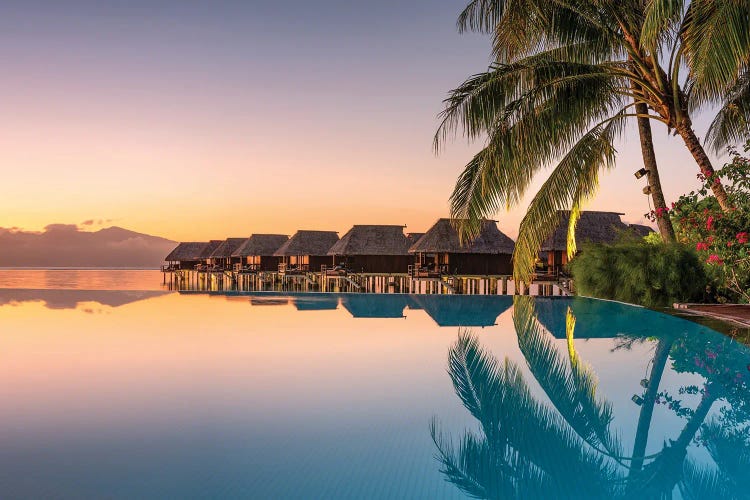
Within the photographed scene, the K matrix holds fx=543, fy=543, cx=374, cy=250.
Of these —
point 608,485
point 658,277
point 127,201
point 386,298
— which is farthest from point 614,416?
point 127,201

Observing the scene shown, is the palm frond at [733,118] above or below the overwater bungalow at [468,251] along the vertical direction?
above

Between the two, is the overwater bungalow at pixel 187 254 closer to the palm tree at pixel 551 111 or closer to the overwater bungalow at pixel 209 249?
the overwater bungalow at pixel 209 249

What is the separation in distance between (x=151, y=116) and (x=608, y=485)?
752 inches

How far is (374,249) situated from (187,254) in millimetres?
28073

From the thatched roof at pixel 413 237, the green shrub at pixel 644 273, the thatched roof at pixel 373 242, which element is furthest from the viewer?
the thatched roof at pixel 413 237

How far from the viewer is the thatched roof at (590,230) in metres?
26.9

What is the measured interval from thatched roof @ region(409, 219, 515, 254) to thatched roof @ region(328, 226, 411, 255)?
9.00 feet

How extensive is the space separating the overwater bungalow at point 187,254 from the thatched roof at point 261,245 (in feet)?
38.3

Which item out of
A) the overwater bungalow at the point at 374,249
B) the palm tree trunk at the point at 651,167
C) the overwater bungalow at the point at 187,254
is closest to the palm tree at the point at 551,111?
the palm tree trunk at the point at 651,167

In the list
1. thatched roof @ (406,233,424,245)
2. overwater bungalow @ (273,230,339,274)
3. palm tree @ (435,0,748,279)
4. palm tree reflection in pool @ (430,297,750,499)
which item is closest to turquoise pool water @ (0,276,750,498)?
palm tree reflection in pool @ (430,297,750,499)

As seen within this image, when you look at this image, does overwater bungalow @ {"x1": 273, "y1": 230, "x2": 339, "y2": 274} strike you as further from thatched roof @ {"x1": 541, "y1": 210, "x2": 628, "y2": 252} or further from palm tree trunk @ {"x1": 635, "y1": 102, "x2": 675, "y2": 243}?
palm tree trunk @ {"x1": 635, "y1": 102, "x2": 675, "y2": 243}

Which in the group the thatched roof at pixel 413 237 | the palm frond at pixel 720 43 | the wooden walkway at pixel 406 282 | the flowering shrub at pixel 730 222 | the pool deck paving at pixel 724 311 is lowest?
the wooden walkway at pixel 406 282

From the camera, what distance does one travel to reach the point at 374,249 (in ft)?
104

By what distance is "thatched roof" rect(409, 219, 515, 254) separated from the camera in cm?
2819
